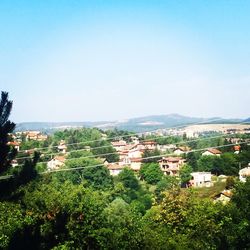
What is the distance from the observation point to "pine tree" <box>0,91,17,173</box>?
841 centimetres

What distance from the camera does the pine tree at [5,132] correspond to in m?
8.41

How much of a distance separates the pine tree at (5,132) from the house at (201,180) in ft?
196

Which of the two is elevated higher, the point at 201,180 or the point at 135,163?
the point at 135,163

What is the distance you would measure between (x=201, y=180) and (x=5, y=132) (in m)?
61.5

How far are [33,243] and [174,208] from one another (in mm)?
19031

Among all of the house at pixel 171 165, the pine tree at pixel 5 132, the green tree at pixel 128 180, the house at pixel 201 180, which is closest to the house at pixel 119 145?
the house at pixel 171 165

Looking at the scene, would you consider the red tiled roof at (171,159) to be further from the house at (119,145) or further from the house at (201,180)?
the house at (119,145)

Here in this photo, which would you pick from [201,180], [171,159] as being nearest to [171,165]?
[171,159]

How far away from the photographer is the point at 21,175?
28.7 ft

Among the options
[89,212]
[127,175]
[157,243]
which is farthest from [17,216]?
[127,175]

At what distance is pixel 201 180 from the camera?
67.6m

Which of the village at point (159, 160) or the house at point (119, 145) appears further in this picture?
the house at point (119, 145)

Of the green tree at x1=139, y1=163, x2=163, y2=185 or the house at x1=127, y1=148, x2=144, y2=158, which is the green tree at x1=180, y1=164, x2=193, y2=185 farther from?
the house at x1=127, y1=148, x2=144, y2=158

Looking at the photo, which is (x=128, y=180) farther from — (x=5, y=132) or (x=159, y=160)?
(x=5, y=132)
